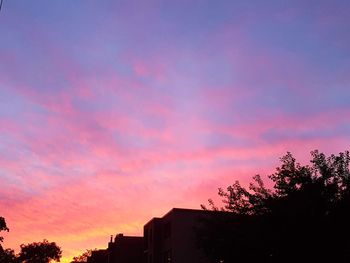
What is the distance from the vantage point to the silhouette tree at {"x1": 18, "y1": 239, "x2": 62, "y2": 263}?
138837mm

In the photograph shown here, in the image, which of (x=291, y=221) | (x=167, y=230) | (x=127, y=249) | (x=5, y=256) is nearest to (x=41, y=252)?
(x=127, y=249)

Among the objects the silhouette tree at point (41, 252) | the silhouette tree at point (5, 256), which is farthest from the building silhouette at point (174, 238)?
the silhouette tree at point (41, 252)

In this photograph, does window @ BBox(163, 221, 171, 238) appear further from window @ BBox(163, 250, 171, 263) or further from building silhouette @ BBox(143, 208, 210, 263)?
window @ BBox(163, 250, 171, 263)

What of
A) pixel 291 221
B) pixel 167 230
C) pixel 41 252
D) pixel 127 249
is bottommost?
pixel 291 221

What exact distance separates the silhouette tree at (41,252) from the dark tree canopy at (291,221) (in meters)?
117

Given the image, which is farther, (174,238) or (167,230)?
(167,230)

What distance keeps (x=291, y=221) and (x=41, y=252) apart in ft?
408

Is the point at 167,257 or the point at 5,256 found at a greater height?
the point at 167,257

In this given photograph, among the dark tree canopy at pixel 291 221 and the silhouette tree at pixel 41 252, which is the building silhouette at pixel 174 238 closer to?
the dark tree canopy at pixel 291 221

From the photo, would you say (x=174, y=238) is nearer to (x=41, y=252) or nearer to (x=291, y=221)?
(x=291, y=221)

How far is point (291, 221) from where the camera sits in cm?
2598

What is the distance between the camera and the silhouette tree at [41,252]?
138837 millimetres

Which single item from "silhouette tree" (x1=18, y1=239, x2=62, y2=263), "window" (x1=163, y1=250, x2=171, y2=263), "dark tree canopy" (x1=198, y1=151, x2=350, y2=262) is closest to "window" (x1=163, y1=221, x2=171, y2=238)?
"window" (x1=163, y1=250, x2=171, y2=263)

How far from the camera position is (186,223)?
52938 mm
